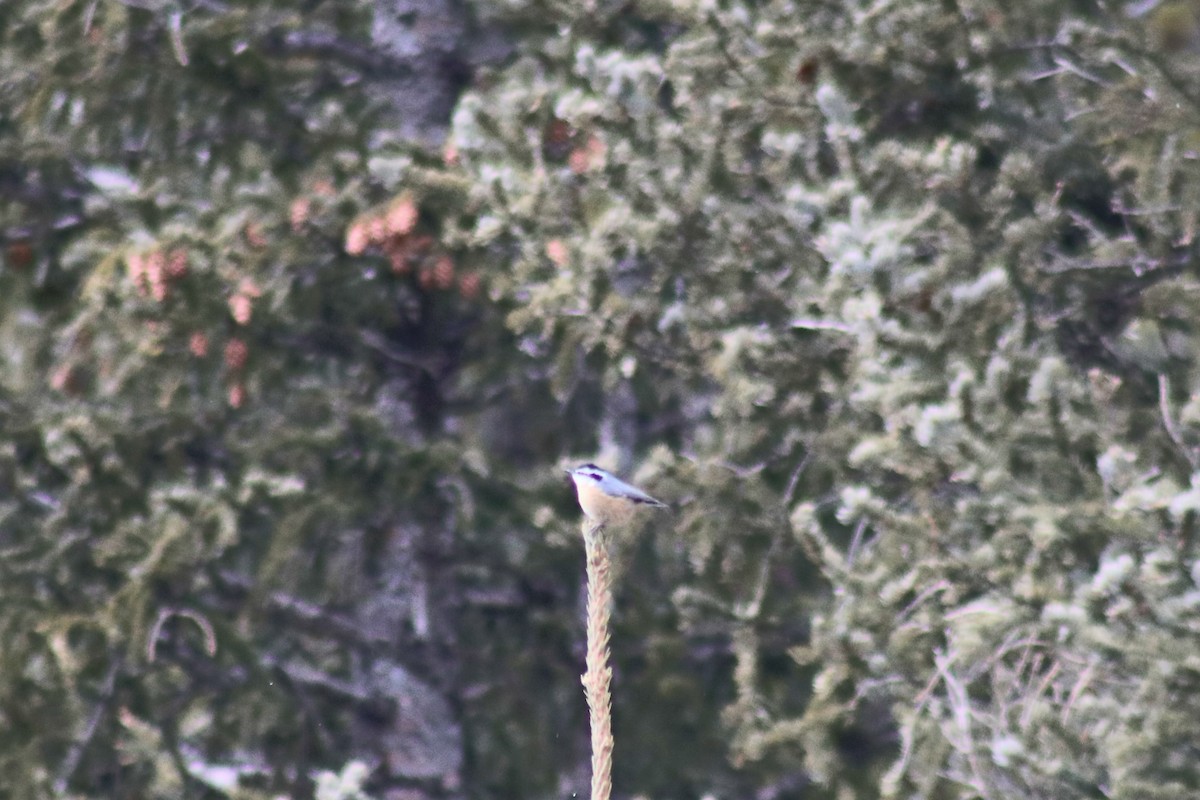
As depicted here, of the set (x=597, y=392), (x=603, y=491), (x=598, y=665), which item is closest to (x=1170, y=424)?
(x=603, y=491)

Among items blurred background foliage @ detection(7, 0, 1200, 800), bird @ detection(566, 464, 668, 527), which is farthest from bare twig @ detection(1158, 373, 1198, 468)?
bird @ detection(566, 464, 668, 527)

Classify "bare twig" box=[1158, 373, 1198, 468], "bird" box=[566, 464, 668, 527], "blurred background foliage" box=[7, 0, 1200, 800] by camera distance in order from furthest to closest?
"blurred background foliage" box=[7, 0, 1200, 800] < "bare twig" box=[1158, 373, 1198, 468] < "bird" box=[566, 464, 668, 527]

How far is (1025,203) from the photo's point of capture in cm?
411

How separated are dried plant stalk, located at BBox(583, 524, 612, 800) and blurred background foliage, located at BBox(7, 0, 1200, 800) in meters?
1.57

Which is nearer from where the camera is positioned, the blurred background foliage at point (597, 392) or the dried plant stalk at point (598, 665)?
the dried plant stalk at point (598, 665)

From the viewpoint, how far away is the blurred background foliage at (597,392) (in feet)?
10.8

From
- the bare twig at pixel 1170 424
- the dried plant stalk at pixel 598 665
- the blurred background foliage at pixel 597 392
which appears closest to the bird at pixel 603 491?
the blurred background foliage at pixel 597 392

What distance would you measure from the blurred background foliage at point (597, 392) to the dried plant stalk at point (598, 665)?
157cm

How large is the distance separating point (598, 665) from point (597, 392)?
3315mm

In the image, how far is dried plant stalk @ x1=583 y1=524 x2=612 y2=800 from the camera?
1650 millimetres

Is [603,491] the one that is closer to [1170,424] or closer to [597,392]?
[1170,424]

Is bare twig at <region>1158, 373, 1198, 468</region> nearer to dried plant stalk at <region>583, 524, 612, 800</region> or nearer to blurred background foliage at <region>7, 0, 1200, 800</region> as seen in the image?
blurred background foliage at <region>7, 0, 1200, 800</region>

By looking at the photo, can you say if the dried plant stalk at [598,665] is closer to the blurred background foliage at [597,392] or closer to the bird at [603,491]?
the bird at [603,491]

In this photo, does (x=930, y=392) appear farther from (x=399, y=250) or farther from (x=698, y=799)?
(x=698, y=799)
